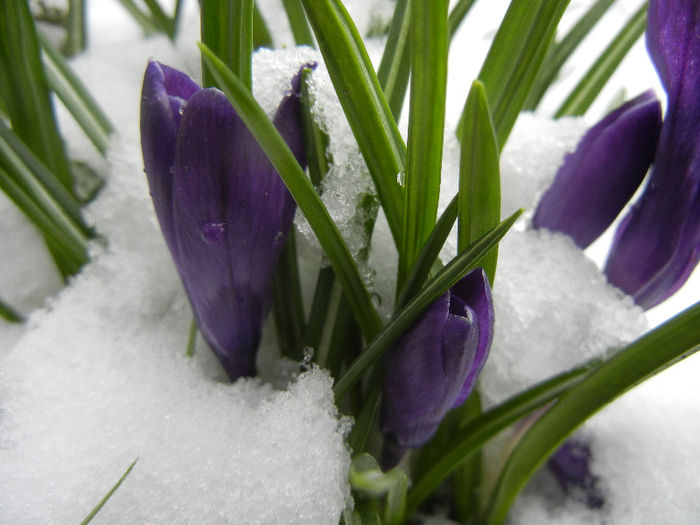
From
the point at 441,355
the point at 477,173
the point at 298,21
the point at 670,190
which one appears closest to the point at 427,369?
the point at 441,355

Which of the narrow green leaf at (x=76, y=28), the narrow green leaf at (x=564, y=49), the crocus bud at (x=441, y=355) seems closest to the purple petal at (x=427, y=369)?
the crocus bud at (x=441, y=355)

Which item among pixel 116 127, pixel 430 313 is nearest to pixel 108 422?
pixel 430 313

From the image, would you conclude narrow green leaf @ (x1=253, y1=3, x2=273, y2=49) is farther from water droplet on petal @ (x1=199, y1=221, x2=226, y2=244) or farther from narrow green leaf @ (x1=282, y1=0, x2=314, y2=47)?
water droplet on petal @ (x1=199, y1=221, x2=226, y2=244)

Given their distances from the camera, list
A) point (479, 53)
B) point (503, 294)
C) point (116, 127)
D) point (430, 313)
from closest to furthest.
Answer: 1. point (430, 313)
2. point (503, 294)
3. point (116, 127)
4. point (479, 53)

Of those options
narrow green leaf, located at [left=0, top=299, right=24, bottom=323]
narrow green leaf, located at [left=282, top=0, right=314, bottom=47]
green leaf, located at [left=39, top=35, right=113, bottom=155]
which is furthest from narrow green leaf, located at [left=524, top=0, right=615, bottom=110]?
narrow green leaf, located at [left=0, top=299, right=24, bottom=323]

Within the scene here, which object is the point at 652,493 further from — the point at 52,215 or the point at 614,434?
the point at 52,215

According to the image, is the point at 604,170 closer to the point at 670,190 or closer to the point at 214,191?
the point at 670,190

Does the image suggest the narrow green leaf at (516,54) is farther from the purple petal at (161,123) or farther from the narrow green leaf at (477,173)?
the purple petal at (161,123)
